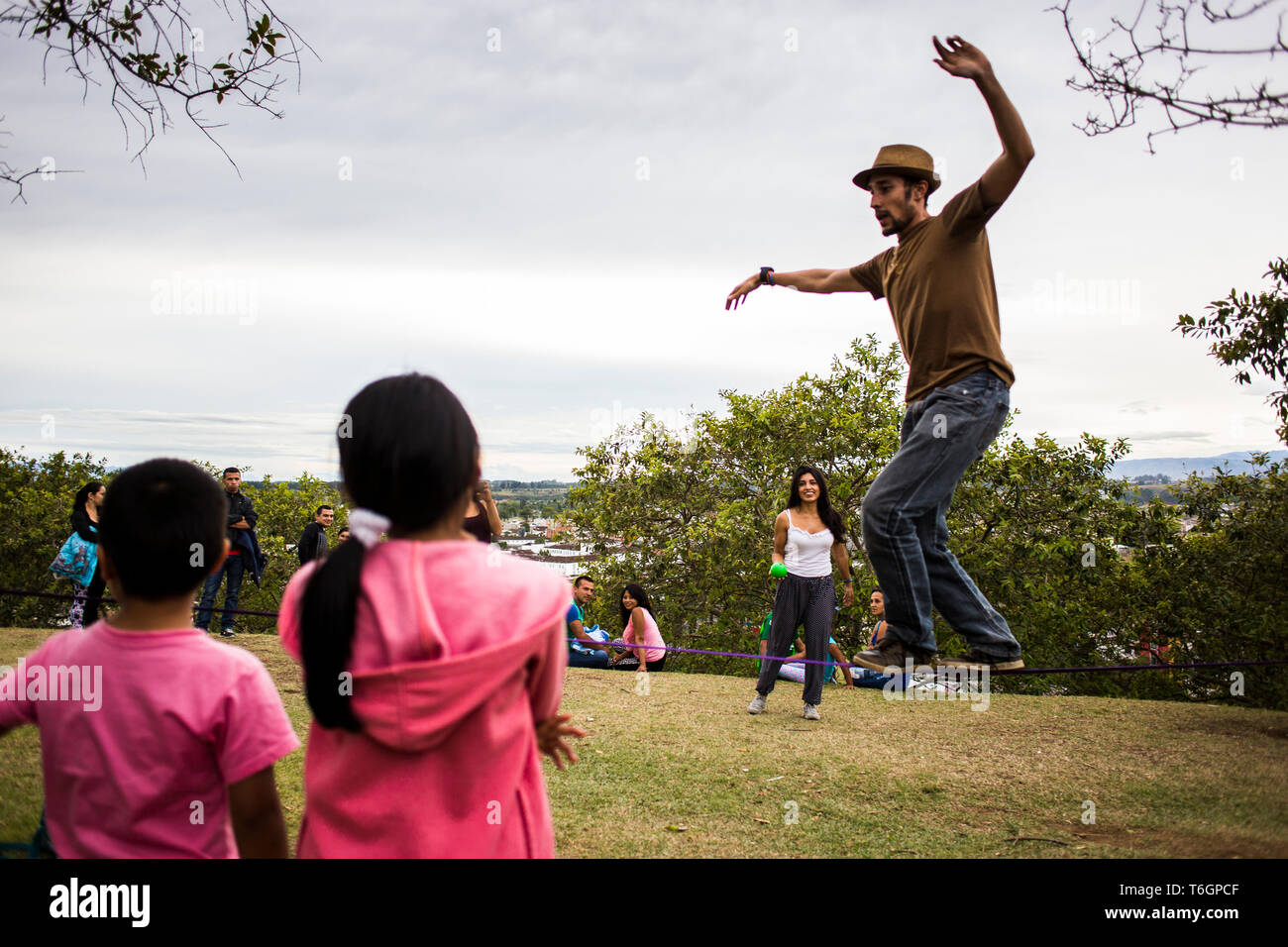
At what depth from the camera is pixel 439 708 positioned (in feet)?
5.12

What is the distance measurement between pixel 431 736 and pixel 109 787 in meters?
0.76

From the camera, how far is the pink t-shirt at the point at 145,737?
1797 mm

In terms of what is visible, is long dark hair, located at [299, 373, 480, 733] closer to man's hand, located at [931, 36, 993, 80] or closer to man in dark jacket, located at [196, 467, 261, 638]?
man's hand, located at [931, 36, 993, 80]

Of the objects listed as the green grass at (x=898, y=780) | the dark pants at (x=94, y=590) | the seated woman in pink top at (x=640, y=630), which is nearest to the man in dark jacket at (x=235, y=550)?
the dark pants at (x=94, y=590)

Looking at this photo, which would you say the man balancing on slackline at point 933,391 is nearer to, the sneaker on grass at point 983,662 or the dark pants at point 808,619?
the sneaker on grass at point 983,662

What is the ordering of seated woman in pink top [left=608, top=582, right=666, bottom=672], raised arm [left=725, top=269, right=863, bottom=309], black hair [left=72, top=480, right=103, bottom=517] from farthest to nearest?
seated woman in pink top [left=608, top=582, right=666, bottom=672], black hair [left=72, top=480, right=103, bottom=517], raised arm [left=725, top=269, right=863, bottom=309]

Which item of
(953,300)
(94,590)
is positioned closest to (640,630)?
(94,590)

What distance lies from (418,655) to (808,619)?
6117 millimetres

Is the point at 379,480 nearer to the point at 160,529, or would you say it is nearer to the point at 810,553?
the point at 160,529

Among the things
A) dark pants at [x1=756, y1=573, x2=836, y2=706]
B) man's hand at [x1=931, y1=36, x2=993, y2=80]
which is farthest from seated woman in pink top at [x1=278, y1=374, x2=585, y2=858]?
dark pants at [x1=756, y1=573, x2=836, y2=706]

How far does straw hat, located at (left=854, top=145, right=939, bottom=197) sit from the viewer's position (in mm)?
3590

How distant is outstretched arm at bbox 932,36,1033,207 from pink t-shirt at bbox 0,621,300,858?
2.85 meters

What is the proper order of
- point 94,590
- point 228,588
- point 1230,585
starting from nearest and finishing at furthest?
1. point 94,590
2. point 1230,585
3. point 228,588

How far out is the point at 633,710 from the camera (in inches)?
296
